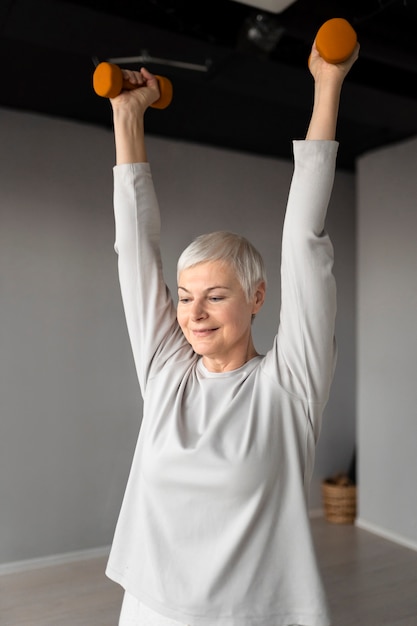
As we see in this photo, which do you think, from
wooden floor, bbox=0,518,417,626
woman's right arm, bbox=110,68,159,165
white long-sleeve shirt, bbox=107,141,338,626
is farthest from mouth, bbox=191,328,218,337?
wooden floor, bbox=0,518,417,626

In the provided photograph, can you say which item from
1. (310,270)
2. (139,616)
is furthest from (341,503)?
(310,270)

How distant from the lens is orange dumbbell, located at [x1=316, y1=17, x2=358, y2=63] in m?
1.10

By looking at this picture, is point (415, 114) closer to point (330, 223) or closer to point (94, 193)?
point (330, 223)

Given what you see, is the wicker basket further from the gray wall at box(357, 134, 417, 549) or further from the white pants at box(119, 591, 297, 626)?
the white pants at box(119, 591, 297, 626)

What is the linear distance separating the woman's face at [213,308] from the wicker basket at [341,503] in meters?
3.35

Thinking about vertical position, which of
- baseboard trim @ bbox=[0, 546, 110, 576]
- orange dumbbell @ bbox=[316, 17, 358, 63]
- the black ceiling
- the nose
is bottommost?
baseboard trim @ bbox=[0, 546, 110, 576]

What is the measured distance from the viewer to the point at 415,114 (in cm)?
329

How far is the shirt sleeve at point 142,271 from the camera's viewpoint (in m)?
1.29

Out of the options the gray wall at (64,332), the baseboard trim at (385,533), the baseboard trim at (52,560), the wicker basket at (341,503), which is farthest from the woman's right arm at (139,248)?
the wicker basket at (341,503)

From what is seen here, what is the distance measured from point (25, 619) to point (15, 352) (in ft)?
4.42

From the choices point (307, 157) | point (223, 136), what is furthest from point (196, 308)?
point (223, 136)

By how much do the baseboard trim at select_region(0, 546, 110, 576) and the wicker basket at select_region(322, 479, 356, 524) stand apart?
1586mm

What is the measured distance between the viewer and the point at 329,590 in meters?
3.13

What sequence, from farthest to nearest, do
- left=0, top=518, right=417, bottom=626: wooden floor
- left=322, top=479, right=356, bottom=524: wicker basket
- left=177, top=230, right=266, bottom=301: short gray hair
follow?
left=322, top=479, right=356, bottom=524: wicker basket → left=0, top=518, right=417, bottom=626: wooden floor → left=177, top=230, right=266, bottom=301: short gray hair
